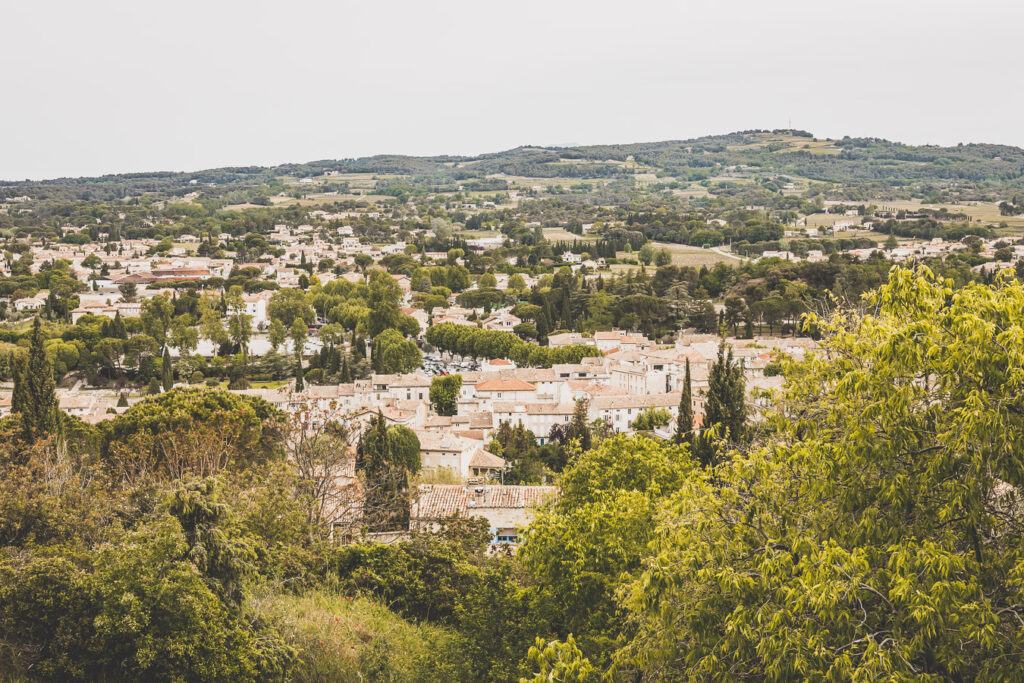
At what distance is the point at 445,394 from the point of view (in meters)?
43.8

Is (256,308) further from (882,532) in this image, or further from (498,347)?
(882,532)

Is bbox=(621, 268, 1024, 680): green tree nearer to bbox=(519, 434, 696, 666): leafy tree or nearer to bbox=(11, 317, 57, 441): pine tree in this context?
bbox=(519, 434, 696, 666): leafy tree

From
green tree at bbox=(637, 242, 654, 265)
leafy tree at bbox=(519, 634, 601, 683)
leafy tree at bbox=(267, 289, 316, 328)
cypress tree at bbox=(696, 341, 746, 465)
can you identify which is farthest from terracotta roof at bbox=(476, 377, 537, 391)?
green tree at bbox=(637, 242, 654, 265)

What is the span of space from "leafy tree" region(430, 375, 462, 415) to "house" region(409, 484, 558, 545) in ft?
75.2

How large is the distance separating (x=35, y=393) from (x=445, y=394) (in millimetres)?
26347

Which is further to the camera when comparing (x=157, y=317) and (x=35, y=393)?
(x=157, y=317)

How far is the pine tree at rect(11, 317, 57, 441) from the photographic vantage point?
18.3 m

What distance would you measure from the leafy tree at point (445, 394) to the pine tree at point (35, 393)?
25.5 metres

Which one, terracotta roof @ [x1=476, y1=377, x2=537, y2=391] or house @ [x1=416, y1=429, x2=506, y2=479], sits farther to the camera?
terracotta roof @ [x1=476, y1=377, x2=537, y2=391]

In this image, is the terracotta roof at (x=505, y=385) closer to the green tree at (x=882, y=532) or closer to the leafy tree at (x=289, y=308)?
the leafy tree at (x=289, y=308)

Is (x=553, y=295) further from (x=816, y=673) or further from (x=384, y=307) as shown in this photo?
(x=816, y=673)

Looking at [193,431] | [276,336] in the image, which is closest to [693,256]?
Answer: [276,336]

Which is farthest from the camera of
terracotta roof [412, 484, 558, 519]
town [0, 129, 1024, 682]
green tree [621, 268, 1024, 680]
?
terracotta roof [412, 484, 558, 519]

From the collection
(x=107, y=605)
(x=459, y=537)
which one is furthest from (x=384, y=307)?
(x=107, y=605)
